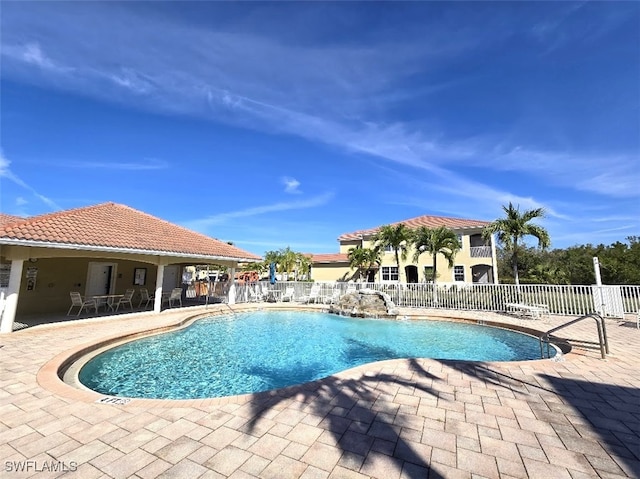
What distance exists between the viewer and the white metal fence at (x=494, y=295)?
1255 cm

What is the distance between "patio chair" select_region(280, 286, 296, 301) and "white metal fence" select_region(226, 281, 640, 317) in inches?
6.1

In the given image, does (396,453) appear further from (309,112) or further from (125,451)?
(309,112)

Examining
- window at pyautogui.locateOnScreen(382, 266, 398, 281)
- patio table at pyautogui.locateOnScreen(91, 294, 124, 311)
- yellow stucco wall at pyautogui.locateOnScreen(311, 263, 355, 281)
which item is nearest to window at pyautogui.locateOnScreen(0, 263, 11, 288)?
patio table at pyautogui.locateOnScreen(91, 294, 124, 311)

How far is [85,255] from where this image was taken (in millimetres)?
10898

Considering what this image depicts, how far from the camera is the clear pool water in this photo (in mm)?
6145

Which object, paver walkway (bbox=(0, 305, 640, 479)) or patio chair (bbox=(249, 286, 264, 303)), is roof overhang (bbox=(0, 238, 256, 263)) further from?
paver walkway (bbox=(0, 305, 640, 479))

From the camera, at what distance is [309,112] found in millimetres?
15156

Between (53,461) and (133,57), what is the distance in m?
12.4

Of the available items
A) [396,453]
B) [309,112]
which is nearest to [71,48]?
[309,112]

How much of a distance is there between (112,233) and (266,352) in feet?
28.3

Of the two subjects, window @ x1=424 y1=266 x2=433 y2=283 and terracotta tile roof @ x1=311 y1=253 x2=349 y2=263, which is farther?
terracotta tile roof @ x1=311 y1=253 x2=349 y2=263

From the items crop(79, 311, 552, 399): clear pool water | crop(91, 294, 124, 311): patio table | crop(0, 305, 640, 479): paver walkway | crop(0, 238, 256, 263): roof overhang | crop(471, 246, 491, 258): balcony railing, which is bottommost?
crop(79, 311, 552, 399): clear pool water

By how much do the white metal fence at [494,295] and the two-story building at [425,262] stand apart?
6.57m

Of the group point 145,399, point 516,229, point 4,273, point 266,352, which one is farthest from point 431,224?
point 4,273
